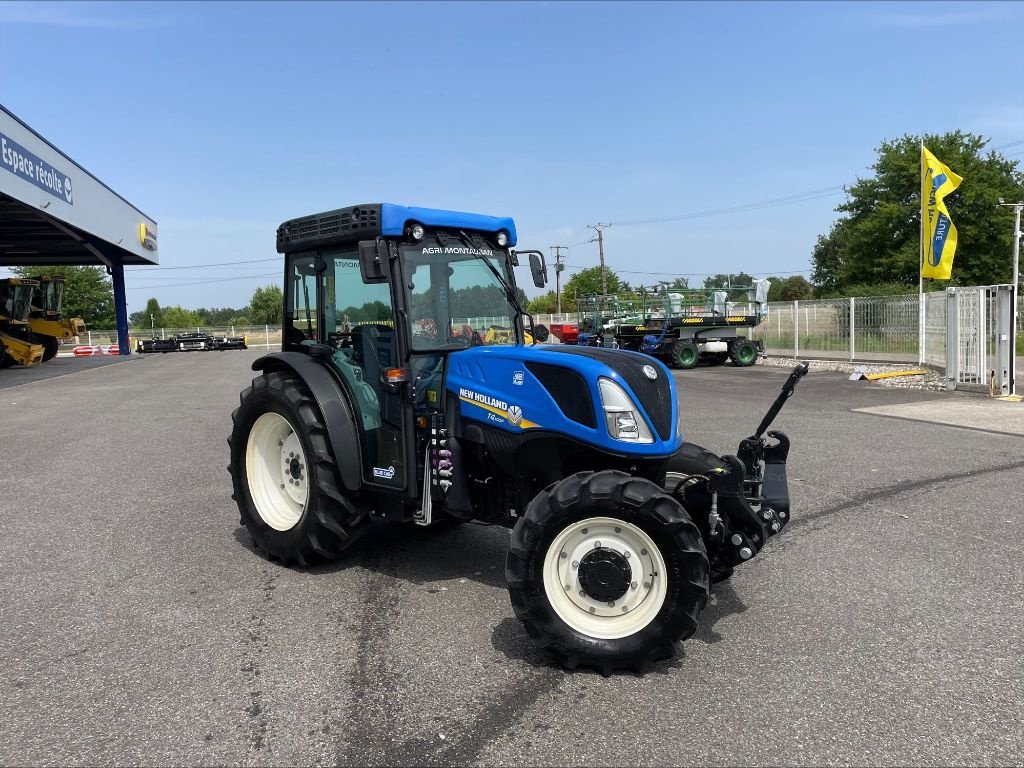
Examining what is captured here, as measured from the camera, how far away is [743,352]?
2434cm

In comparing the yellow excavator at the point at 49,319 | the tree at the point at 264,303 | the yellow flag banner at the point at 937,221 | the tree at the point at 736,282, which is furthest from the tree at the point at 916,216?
the tree at the point at 264,303

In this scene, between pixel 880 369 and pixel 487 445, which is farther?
pixel 880 369

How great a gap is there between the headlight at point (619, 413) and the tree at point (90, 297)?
74.3 meters

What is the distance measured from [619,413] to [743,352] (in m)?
21.7

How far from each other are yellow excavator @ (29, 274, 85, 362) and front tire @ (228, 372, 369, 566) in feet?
94.7

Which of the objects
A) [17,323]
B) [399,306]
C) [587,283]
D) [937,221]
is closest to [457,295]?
[399,306]

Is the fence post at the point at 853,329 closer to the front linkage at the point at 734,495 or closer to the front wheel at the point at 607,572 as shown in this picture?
the front linkage at the point at 734,495

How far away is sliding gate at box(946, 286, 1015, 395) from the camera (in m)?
13.7

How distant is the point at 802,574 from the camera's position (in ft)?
15.7

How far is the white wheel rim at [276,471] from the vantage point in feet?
17.2

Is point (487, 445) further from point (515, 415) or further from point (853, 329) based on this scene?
point (853, 329)

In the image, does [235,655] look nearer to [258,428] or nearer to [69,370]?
[258,428]

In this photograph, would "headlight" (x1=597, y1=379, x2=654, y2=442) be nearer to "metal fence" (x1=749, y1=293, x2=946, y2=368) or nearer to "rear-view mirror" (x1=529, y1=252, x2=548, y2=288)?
"rear-view mirror" (x1=529, y1=252, x2=548, y2=288)

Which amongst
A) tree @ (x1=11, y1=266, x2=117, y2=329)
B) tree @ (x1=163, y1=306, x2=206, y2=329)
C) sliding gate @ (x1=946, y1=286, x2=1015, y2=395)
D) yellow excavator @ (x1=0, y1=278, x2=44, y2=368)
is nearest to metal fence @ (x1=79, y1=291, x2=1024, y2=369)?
sliding gate @ (x1=946, y1=286, x2=1015, y2=395)
